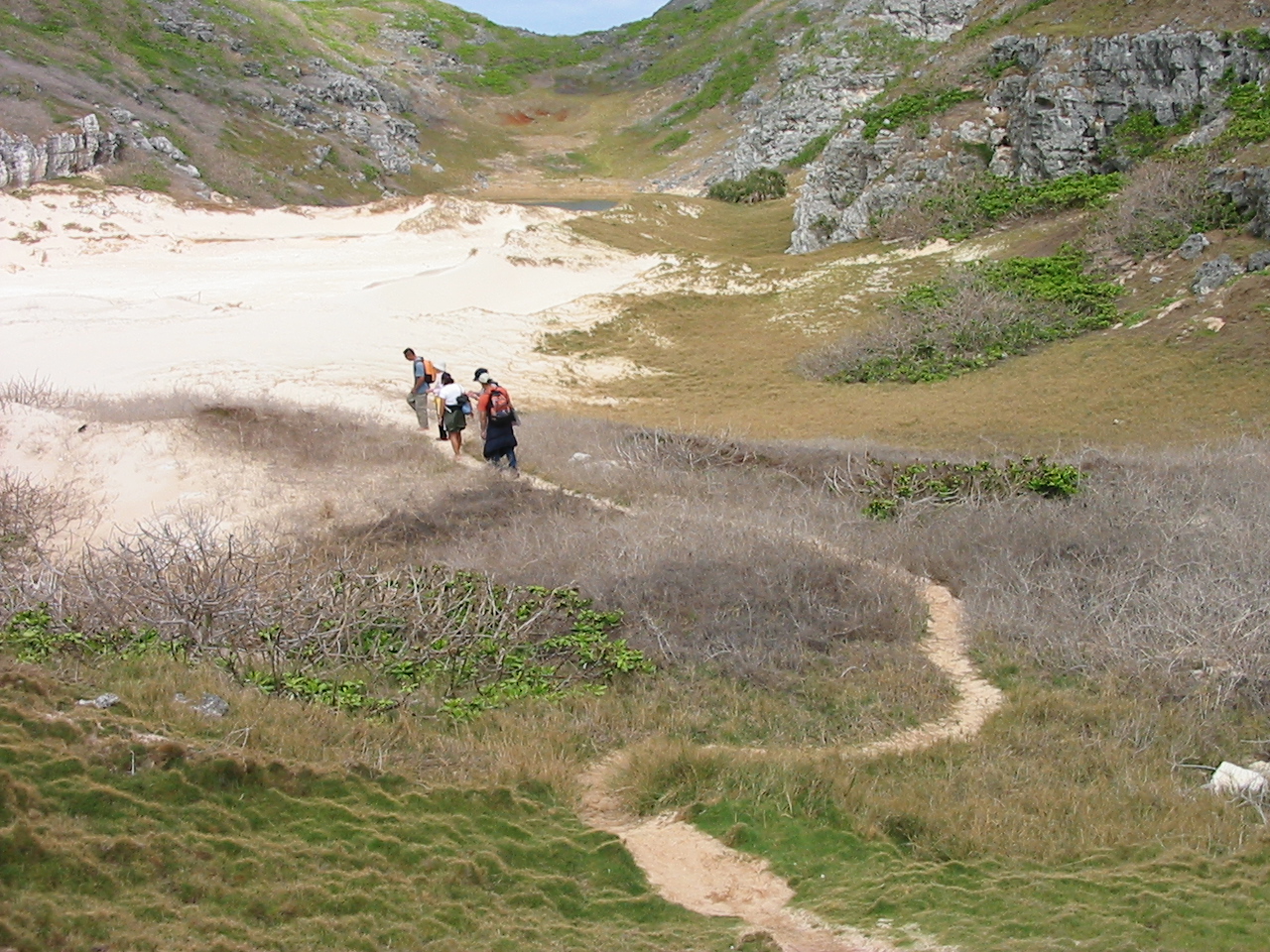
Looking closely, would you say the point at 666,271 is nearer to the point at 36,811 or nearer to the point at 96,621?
the point at 96,621

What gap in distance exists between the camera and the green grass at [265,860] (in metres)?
3.08

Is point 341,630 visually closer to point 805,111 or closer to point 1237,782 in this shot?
point 1237,782

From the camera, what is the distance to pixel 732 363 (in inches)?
845

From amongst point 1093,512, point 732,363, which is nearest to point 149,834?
→ point 1093,512

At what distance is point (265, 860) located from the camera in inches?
140

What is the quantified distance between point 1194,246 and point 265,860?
20.0 metres

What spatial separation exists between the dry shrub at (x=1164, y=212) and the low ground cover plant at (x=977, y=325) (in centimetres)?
89

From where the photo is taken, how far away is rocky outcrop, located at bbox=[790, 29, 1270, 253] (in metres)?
24.4

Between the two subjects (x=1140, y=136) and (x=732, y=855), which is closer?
(x=732, y=855)

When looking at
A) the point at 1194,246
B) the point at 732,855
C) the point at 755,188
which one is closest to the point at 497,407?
the point at 732,855

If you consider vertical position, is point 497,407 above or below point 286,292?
below

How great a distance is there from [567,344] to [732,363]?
4055 mm

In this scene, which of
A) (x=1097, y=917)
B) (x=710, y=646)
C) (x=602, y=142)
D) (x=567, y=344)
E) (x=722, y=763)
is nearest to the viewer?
(x=1097, y=917)

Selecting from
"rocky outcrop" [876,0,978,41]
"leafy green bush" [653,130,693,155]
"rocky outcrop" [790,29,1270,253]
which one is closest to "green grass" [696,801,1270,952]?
"rocky outcrop" [790,29,1270,253]
